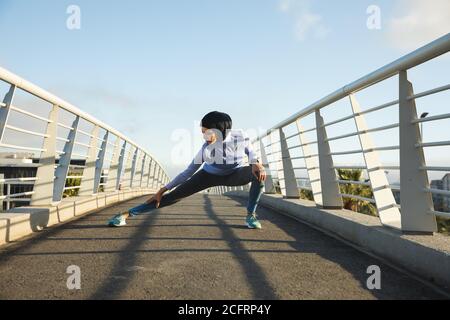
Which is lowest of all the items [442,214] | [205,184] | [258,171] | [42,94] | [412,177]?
[442,214]

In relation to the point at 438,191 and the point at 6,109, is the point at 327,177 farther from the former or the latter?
the point at 6,109

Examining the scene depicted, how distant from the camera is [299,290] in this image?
10.6ft

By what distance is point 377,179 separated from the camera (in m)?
5.14

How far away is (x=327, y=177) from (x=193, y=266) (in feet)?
11.2

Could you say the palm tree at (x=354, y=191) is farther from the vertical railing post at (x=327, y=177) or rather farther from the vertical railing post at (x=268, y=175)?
the vertical railing post at (x=327, y=177)

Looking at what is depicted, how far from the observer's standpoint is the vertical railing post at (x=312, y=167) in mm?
7363

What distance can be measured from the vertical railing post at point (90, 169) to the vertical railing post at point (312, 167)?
12.7 feet

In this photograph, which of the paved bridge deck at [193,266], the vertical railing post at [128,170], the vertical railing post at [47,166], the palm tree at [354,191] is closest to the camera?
the paved bridge deck at [193,266]

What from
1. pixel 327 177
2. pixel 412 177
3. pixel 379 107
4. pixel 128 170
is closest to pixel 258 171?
pixel 327 177

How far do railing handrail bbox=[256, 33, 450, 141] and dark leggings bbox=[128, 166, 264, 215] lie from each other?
1.45 metres

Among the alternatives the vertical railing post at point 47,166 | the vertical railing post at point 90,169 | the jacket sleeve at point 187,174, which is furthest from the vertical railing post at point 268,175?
the vertical railing post at point 47,166
